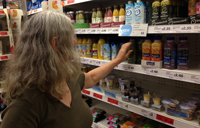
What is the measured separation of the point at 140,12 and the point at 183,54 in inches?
20.3

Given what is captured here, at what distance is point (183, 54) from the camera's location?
1.29 metres

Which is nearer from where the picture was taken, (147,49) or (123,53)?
(147,49)

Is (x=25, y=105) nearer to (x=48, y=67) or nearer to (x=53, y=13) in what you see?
(x=48, y=67)

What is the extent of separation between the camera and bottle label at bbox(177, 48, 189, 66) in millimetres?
1289

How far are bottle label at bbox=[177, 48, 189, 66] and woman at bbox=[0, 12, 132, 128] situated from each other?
0.86 metres

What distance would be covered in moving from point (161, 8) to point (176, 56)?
0.41 m

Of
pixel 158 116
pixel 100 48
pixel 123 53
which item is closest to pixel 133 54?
pixel 123 53

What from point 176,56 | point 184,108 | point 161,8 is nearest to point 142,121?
point 184,108

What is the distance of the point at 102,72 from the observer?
165 centimetres

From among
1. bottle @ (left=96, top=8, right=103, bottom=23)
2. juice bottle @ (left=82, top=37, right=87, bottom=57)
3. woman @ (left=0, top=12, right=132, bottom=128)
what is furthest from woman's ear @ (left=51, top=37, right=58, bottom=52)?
juice bottle @ (left=82, top=37, right=87, bottom=57)

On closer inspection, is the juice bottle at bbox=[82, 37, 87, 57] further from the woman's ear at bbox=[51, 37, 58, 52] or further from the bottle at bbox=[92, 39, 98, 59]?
the woman's ear at bbox=[51, 37, 58, 52]

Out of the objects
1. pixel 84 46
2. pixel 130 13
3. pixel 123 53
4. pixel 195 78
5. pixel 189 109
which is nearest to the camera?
pixel 195 78

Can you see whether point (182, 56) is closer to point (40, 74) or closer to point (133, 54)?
point (133, 54)

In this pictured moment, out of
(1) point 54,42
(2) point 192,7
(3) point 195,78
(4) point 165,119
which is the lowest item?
(4) point 165,119
